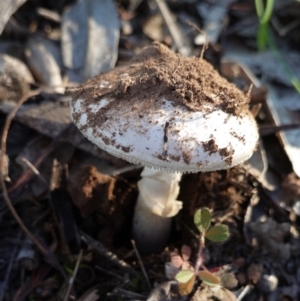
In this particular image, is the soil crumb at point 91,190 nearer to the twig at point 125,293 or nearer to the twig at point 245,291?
the twig at point 125,293

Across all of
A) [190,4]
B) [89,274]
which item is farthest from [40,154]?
[190,4]

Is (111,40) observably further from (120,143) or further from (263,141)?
Result: (120,143)

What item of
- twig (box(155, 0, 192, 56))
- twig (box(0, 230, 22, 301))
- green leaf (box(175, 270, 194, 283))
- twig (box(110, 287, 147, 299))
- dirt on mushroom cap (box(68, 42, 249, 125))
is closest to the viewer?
dirt on mushroom cap (box(68, 42, 249, 125))

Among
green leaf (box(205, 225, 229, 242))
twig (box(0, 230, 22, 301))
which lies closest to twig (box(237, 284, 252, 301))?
green leaf (box(205, 225, 229, 242))

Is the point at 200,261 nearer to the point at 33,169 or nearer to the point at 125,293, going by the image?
the point at 125,293

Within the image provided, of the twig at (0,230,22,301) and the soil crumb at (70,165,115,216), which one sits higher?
the soil crumb at (70,165,115,216)

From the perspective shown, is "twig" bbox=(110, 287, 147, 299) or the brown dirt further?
the brown dirt

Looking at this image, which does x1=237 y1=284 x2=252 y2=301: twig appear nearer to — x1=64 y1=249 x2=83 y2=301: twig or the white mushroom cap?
the white mushroom cap
